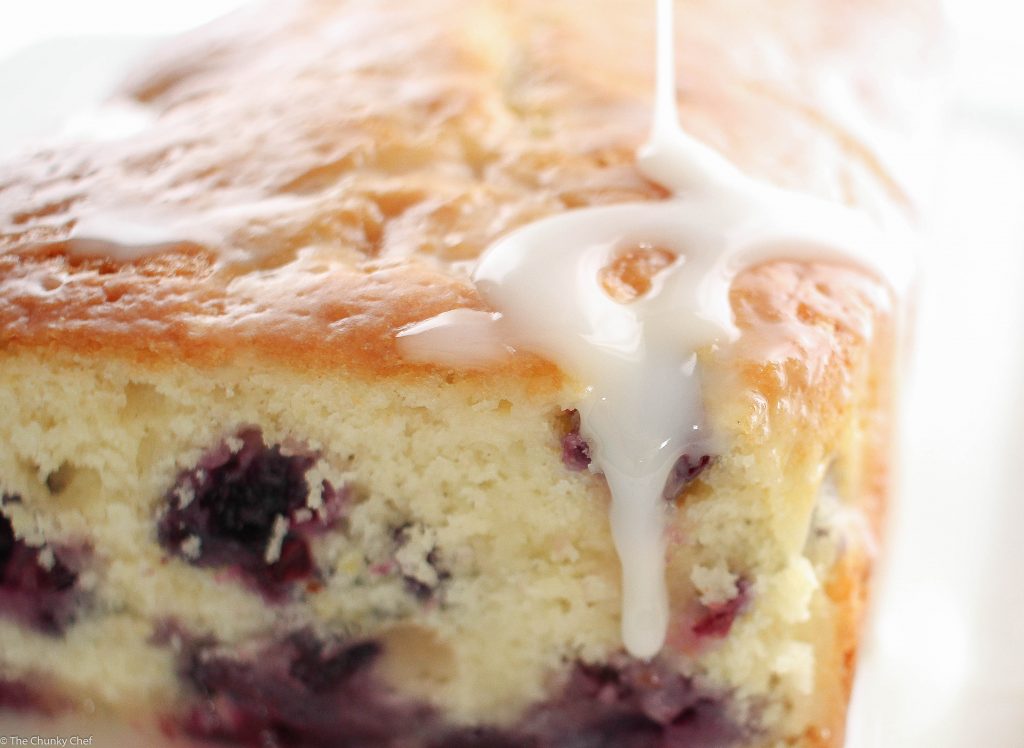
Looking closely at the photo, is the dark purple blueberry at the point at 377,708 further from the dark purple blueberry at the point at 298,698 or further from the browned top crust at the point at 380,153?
the browned top crust at the point at 380,153

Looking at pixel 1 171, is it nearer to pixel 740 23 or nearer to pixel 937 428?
pixel 740 23

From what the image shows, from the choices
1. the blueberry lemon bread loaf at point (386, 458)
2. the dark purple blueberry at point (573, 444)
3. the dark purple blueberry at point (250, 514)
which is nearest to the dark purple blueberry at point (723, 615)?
the blueberry lemon bread loaf at point (386, 458)

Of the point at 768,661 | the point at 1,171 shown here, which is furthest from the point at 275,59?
the point at 768,661

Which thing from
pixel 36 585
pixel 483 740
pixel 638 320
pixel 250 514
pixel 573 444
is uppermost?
pixel 638 320

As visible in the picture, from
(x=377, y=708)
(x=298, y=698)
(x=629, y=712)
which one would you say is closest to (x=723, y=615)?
(x=629, y=712)

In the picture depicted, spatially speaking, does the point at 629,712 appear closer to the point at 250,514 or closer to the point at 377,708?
the point at 377,708
